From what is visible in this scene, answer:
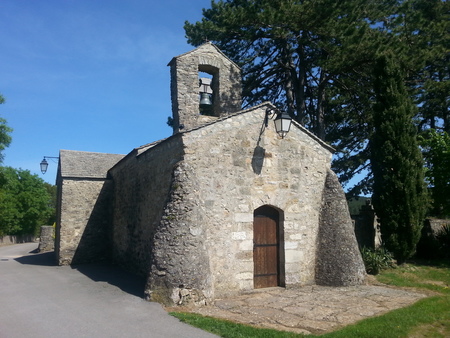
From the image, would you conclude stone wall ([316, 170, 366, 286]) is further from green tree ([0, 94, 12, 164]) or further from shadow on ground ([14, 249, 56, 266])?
green tree ([0, 94, 12, 164])

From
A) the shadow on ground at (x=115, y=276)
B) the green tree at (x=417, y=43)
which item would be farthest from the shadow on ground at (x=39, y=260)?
the green tree at (x=417, y=43)

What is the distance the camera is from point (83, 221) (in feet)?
49.4

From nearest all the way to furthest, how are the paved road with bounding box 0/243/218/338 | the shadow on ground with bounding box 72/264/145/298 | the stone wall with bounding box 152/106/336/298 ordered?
the paved road with bounding box 0/243/218/338, the stone wall with bounding box 152/106/336/298, the shadow on ground with bounding box 72/264/145/298

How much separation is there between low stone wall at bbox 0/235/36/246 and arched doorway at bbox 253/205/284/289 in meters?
32.2

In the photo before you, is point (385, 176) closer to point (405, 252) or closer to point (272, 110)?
point (405, 252)

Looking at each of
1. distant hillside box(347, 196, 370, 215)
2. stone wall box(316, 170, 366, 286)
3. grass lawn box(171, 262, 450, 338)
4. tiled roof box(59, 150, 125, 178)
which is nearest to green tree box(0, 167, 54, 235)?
tiled roof box(59, 150, 125, 178)

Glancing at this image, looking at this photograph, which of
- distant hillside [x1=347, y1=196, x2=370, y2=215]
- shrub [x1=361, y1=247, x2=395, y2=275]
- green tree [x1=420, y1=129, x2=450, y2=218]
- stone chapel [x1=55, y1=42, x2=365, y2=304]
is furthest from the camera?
distant hillside [x1=347, y1=196, x2=370, y2=215]

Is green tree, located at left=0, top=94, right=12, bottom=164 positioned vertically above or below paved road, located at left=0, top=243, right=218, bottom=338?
above

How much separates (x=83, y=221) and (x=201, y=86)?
8.01 m

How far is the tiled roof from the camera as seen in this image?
51.3 feet

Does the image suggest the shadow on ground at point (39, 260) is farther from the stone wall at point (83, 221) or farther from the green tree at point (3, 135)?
the green tree at point (3, 135)

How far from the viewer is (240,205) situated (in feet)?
29.5

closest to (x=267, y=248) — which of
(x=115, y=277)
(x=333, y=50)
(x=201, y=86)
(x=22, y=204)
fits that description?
(x=115, y=277)

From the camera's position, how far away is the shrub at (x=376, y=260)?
11.2 meters
